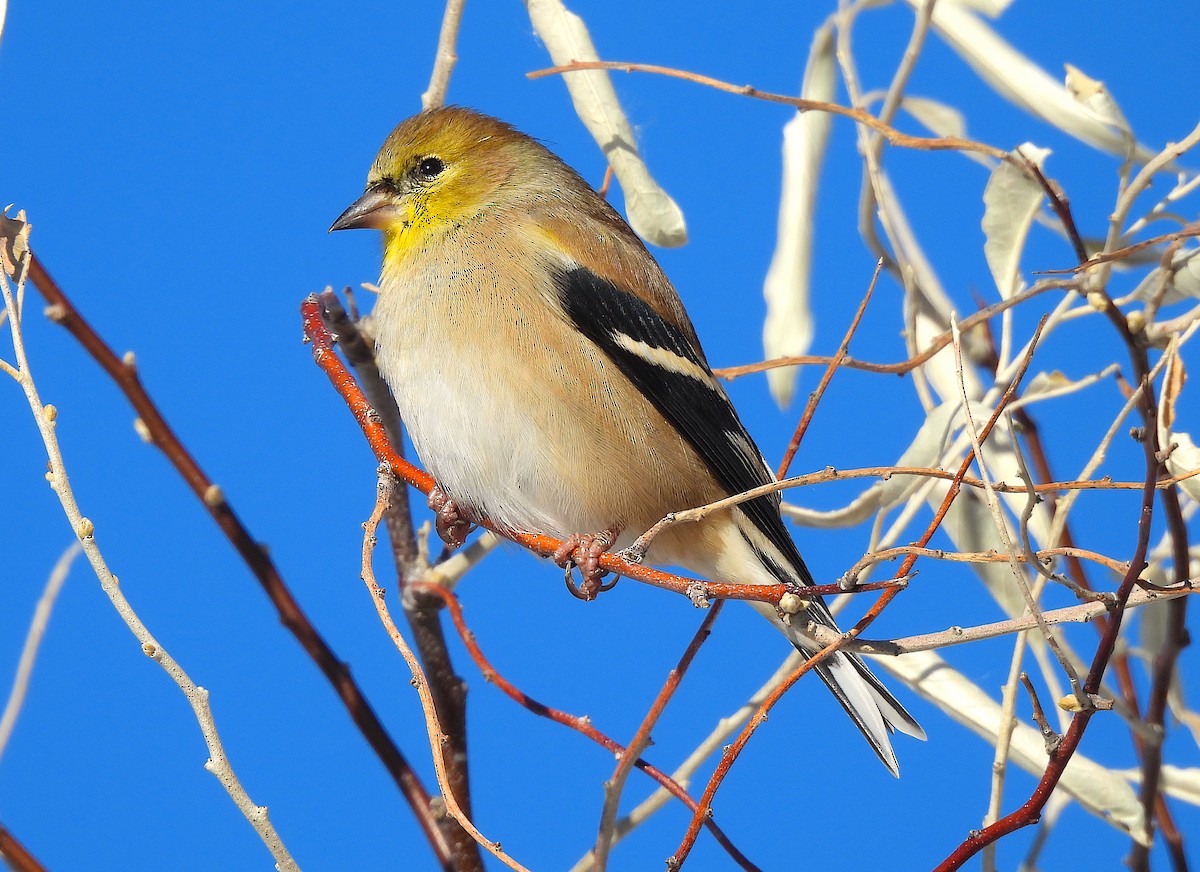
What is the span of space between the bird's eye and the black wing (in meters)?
0.32

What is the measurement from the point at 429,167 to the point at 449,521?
0.56 m

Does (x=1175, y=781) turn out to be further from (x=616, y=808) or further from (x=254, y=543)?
(x=254, y=543)

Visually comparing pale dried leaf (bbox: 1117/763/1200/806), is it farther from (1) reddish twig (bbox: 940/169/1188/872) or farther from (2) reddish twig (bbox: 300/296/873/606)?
(2) reddish twig (bbox: 300/296/873/606)

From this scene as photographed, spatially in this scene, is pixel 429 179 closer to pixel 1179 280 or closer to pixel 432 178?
pixel 432 178

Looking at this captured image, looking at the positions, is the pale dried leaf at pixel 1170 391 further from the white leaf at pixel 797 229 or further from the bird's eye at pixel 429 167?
the bird's eye at pixel 429 167

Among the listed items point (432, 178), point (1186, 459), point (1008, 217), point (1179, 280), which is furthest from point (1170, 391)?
point (432, 178)

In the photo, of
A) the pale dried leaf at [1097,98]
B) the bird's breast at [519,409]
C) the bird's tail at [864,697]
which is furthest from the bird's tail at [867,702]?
the pale dried leaf at [1097,98]

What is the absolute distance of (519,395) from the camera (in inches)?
59.7

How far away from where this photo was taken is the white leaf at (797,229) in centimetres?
168

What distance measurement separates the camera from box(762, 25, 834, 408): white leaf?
5.52 feet

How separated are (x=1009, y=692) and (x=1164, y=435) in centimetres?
29

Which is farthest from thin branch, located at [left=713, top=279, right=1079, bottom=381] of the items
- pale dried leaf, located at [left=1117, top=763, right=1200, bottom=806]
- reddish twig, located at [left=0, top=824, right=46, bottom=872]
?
reddish twig, located at [left=0, top=824, right=46, bottom=872]

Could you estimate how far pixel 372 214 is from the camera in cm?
178

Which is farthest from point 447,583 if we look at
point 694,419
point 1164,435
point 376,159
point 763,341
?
point 1164,435
